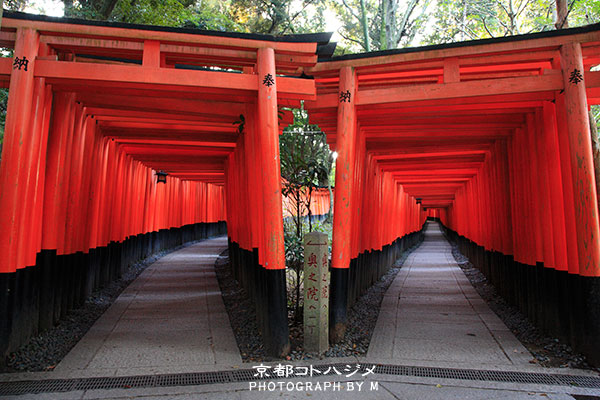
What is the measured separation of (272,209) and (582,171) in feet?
11.3

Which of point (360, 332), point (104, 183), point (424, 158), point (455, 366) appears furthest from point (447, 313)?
point (104, 183)

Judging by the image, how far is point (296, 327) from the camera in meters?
5.55

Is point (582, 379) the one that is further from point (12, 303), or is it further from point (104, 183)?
point (104, 183)

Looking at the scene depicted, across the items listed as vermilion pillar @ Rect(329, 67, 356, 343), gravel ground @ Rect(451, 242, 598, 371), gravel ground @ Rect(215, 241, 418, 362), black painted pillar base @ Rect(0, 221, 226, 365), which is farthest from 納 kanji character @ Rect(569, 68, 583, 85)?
black painted pillar base @ Rect(0, 221, 226, 365)

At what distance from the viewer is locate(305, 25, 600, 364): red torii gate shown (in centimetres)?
438

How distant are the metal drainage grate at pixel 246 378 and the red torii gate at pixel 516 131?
0.71 metres

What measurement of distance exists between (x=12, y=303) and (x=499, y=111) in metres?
6.46

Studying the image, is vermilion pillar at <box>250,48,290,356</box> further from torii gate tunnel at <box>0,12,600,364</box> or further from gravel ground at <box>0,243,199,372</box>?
gravel ground at <box>0,243,199,372</box>

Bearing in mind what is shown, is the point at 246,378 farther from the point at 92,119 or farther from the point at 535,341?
the point at 92,119

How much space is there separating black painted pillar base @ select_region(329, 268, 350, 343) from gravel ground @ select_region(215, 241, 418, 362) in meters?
0.15

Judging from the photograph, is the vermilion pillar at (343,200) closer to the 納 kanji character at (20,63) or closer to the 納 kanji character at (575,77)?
the 納 kanji character at (575,77)

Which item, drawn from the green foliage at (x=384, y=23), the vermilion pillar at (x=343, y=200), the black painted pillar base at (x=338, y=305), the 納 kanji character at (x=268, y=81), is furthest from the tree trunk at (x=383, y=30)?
the black painted pillar base at (x=338, y=305)

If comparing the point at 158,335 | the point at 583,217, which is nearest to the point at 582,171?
the point at 583,217

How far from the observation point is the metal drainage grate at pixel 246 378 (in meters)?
3.62
